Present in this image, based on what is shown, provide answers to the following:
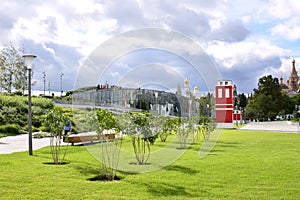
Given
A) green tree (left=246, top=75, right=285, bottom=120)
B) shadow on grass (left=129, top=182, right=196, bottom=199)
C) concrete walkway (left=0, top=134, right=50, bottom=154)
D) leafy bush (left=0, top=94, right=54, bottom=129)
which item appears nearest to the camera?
shadow on grass (left=129, top=182, right=196, bottom=199)

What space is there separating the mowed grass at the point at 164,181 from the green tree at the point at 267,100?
164 ft

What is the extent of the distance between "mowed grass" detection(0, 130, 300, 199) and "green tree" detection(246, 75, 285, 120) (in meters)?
50.0

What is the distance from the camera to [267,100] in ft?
187

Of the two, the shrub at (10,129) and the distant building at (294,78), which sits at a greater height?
the distant building at (294,78)

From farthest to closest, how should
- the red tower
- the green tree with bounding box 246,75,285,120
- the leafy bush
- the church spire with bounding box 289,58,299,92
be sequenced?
1. the church spire with bounding box 289,58,299,92
2. the green tree with bounding box 246,75,285,120
3. the red tower
4. the leafy bush

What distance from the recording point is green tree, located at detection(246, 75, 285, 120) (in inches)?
2261

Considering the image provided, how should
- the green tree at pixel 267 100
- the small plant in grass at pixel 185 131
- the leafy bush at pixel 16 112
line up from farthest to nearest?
the green tree at pixel 267 100 < the leafy bush at pixel 16 112 < the small plant in grass at pixel 185 131

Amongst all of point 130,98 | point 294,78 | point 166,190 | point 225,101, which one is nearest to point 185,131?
point 130,98

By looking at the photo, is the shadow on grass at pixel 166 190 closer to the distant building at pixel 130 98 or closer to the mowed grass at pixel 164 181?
the mowed grass at pixel 164 181

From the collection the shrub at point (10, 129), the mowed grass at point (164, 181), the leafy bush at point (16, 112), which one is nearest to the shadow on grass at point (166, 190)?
the mowed grass at point (164, 181)

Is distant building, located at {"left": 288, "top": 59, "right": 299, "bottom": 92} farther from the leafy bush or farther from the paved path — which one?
the leafy bush

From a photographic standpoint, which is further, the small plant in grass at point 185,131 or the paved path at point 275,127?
the paved path at point 275,127

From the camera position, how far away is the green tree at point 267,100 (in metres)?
57.4

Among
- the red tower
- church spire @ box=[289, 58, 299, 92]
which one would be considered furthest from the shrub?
church spire @ box=[289, 58, 299, 92]
